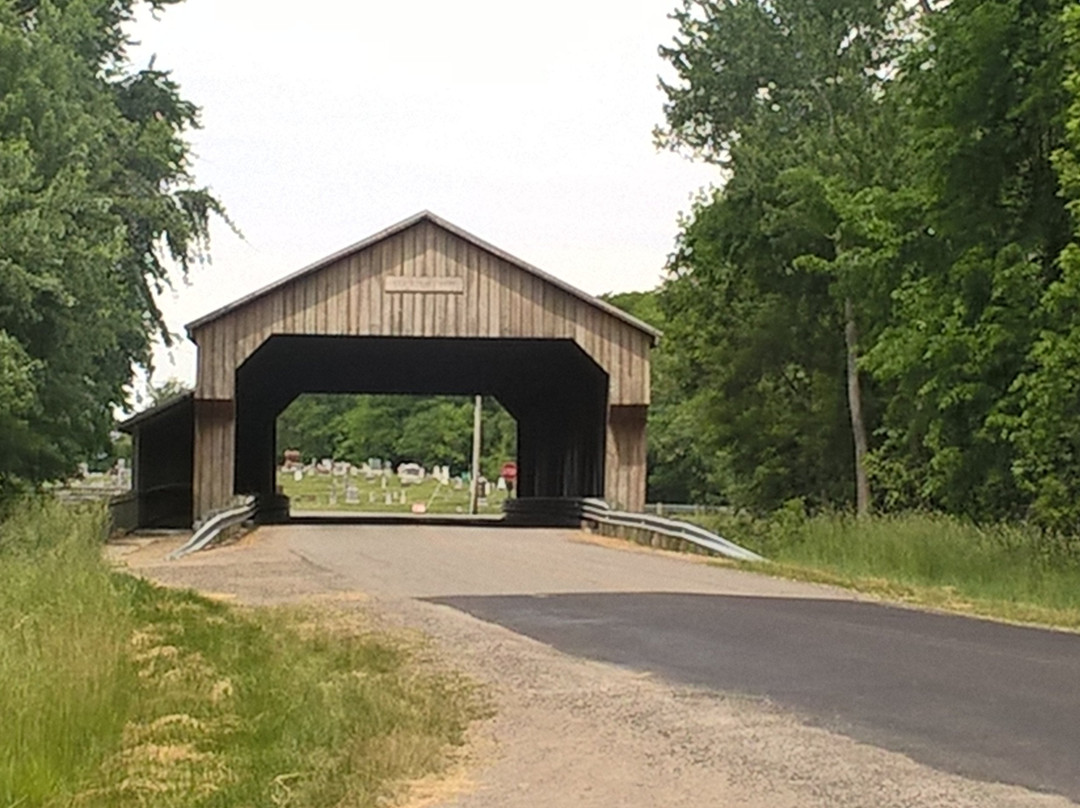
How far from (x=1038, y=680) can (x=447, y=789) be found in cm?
425

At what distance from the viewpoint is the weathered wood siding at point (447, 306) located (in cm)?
2809

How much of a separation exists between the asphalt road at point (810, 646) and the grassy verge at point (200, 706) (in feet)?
5.54

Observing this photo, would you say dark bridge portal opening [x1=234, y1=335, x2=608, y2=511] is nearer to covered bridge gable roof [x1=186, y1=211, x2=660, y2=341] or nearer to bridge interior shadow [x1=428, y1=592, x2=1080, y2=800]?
covered bridge gable roof [x1=186, y1=211, x2=660, y2=341]

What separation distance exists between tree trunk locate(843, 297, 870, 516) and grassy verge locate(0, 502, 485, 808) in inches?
865

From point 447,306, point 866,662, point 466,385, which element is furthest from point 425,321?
point 866,662

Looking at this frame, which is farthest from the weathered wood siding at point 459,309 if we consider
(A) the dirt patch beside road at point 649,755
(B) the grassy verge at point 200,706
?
(A) the dirt patch beside road at point 649,755

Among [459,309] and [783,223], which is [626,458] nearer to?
[459,309]

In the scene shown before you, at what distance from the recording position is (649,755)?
6852 millimetres

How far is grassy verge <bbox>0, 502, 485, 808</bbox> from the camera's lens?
6.50 m

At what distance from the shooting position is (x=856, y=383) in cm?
3316

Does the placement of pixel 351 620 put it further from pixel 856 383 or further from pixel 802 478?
pixel 802 478

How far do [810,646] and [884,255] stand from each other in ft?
43.1

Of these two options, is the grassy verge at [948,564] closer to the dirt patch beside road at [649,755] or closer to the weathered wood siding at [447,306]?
the dirt patch beside road at [649,755]

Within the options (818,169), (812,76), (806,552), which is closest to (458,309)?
(818,169)
